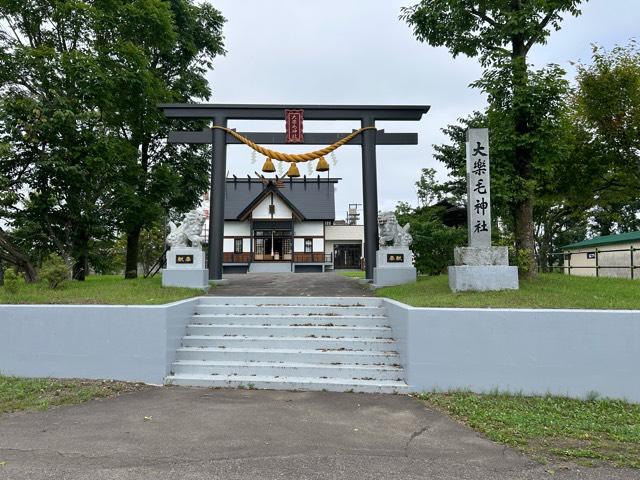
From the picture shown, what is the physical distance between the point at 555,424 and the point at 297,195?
30.9 metres

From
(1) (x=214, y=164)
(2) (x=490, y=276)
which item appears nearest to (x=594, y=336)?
(2) (x=490, y=276)

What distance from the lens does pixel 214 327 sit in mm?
7535

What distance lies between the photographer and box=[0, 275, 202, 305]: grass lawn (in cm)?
738

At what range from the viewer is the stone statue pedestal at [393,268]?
10.9m

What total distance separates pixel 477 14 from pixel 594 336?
26.9ft

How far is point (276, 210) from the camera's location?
1296 inches

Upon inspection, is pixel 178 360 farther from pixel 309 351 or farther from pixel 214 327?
pixel 309 351

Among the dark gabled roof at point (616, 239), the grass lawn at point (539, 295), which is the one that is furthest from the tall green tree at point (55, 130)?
the dark gabled roof at point (616, 239)

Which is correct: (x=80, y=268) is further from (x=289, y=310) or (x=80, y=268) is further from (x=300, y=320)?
(x=300, y=320)

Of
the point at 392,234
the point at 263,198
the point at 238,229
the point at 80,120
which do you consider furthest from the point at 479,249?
the point at 238,229

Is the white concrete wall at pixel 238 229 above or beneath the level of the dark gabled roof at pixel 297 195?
beneath

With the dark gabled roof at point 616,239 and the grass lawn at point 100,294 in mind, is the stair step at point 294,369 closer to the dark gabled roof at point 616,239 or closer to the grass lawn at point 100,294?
the grass lawn at point 100,294

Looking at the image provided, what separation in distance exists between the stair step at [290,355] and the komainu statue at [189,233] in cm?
412

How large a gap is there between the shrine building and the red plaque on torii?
60.9 ft
